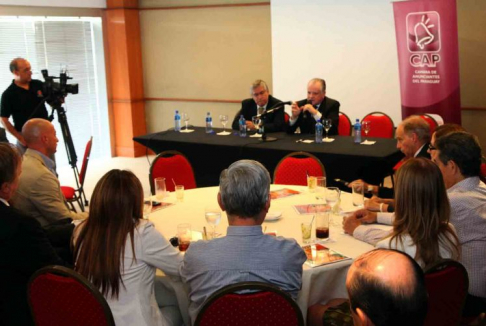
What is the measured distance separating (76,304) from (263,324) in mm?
797

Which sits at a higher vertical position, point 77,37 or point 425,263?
point 77,37

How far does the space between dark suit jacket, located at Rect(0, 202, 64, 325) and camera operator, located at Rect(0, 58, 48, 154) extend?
403 centimetres

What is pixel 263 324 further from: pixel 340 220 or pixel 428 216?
pixel 340 220

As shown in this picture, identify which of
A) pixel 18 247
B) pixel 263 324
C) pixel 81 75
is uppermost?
pixel 81 75

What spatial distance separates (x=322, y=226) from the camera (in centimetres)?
337

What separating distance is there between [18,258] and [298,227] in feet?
5.05

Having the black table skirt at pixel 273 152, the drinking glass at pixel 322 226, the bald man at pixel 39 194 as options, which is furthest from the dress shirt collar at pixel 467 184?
the bald man at pixel 39 194

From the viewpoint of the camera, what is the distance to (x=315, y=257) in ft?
10.3

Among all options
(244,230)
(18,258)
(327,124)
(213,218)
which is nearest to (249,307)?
(244,230)

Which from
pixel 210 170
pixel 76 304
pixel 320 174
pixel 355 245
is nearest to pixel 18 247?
pixel 76 304

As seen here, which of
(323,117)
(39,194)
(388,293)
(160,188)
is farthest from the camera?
(323,117)

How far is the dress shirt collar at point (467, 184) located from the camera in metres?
3.26

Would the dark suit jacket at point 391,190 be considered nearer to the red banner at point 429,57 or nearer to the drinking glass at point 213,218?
the drinking glass at point 213,218

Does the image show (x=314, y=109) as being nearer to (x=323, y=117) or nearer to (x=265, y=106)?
(x=323, y=117)
